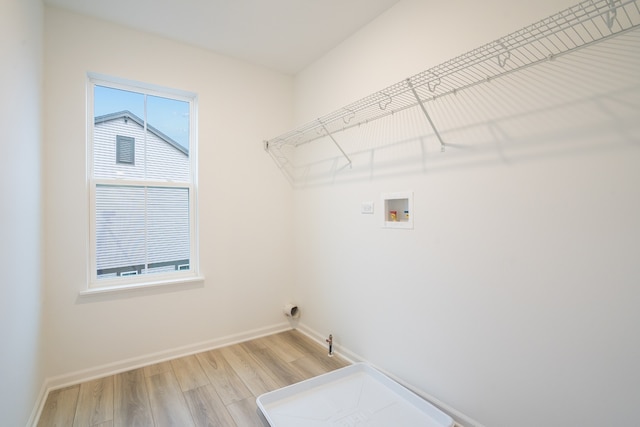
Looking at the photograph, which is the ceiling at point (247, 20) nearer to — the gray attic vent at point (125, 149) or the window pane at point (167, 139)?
the window pane at point (167, 139)

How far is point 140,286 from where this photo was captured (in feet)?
7.54

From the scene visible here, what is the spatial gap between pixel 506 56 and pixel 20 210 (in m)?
2.49

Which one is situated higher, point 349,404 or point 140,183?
point 140,183

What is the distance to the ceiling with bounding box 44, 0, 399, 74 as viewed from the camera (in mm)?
2010

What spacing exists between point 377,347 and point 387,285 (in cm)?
47

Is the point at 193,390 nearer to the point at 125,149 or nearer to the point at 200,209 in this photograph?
the point at 200,209

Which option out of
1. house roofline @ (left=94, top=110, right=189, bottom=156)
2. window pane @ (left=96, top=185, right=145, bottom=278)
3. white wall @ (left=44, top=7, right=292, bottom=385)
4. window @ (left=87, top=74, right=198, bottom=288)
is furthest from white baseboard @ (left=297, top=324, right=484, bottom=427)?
house roofline @ (left=94, top=110, right=189, bottom=156)

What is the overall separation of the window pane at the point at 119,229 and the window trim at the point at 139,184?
0.04 metres

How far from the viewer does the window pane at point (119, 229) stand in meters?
2.25

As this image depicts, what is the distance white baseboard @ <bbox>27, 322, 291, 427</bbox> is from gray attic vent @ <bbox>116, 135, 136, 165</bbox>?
4.99 feet

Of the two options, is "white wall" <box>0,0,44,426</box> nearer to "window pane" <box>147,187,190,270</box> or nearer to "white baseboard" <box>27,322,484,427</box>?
"white baseboard" <box>27,322,484,427</box>

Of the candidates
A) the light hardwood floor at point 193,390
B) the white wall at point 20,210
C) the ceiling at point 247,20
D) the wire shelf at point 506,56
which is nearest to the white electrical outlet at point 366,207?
the wire shelf at point 506,56

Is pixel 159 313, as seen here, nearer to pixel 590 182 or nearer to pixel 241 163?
pixel 241 163

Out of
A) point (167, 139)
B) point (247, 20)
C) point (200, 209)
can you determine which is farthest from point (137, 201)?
point (247, 20)
